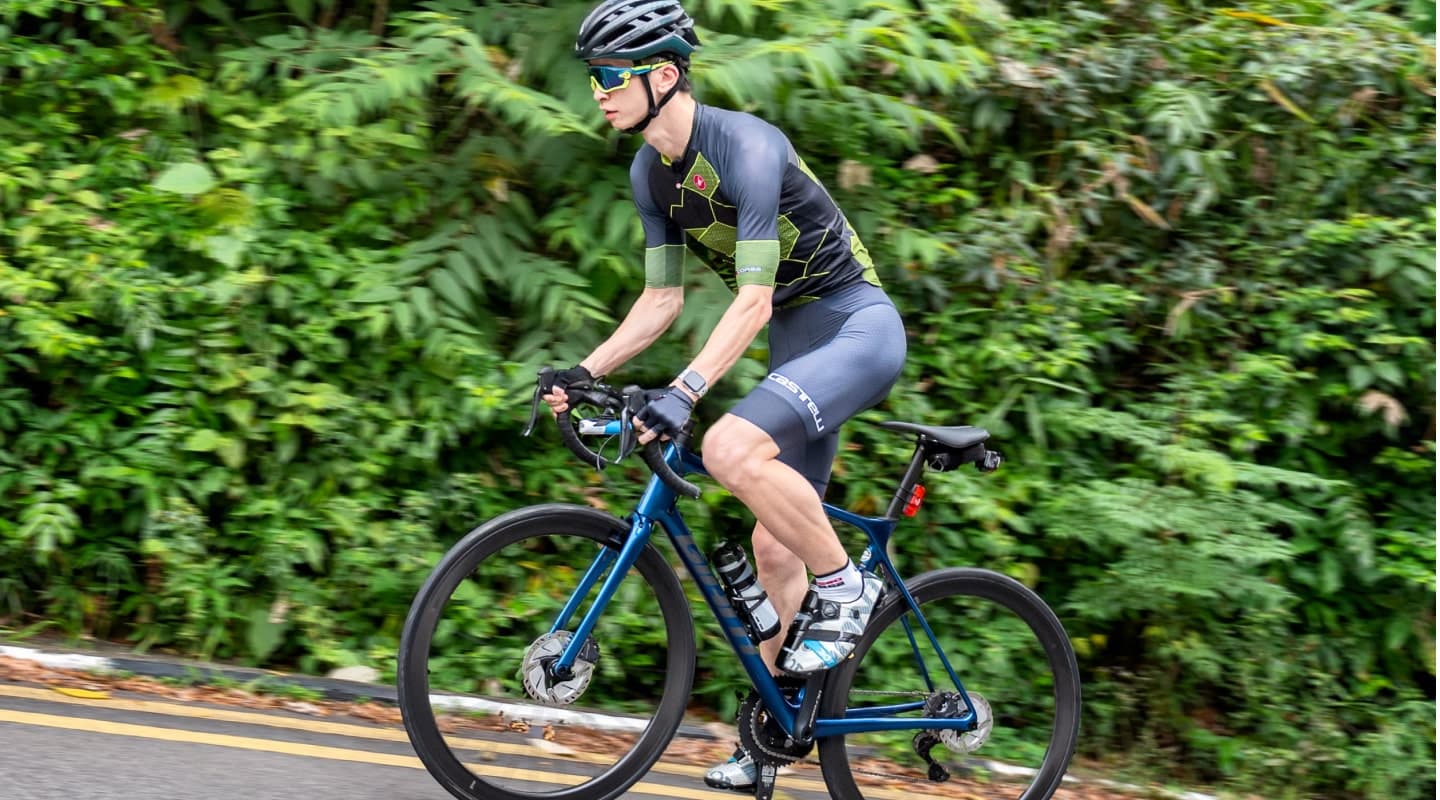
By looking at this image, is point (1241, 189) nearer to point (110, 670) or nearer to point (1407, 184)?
point (1407, 184)

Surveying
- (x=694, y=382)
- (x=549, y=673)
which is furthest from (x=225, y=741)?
(x=694, y=382)

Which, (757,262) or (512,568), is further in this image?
(512,568)

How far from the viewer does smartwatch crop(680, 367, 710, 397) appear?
12.2 feet

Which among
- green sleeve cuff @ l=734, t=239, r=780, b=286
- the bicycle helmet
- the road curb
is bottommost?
the road curb

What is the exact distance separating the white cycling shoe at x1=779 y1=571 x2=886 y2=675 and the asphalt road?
0.67 m

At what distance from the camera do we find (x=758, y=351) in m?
6.10

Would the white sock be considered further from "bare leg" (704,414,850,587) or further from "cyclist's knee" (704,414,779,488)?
"cyclist's knee" (704,414,779,488)

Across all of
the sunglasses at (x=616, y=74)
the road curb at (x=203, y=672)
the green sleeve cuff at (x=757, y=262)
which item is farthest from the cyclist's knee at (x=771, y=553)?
the sunglasses at (x=616, y=74)

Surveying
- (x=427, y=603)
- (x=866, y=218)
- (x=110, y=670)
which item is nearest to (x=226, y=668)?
(x=110, y=670)

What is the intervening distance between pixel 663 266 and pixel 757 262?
54 centimetres

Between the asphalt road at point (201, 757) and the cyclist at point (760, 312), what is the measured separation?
0.84 meters

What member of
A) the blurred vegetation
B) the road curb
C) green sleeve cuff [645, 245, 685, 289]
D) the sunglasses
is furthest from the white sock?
the blurred vegetation

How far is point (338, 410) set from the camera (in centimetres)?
581

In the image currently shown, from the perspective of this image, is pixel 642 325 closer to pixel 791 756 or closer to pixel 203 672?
pixel 791 756
